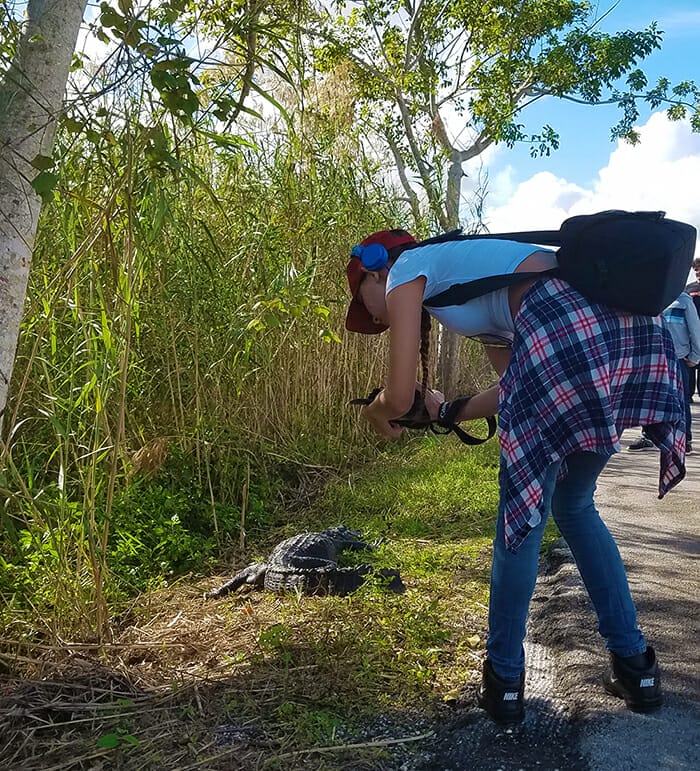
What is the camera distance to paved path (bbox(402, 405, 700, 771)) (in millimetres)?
2047

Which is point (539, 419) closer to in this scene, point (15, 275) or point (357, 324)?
point (357, 324)

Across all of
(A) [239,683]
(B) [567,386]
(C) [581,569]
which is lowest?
(A) [239,683]

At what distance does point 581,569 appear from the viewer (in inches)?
88.7

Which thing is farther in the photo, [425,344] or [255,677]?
[255,677]

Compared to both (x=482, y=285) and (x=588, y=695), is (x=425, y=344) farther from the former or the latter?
(x=588, y=695)

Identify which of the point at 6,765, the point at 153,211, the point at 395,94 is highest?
the point at 395,94

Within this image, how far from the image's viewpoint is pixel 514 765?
203 cm

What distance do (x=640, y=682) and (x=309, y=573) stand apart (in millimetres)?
1461

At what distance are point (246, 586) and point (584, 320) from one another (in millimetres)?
2195

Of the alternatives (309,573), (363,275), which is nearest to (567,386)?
(363,275)

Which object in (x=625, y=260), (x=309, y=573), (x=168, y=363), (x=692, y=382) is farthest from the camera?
(x=692, y=382)

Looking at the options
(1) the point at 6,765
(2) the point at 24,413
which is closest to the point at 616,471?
(2) the point at 24,413

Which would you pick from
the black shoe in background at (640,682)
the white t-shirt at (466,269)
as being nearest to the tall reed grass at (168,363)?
the white t-shirt at (466,269)

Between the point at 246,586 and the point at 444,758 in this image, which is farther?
the point at 246,586
